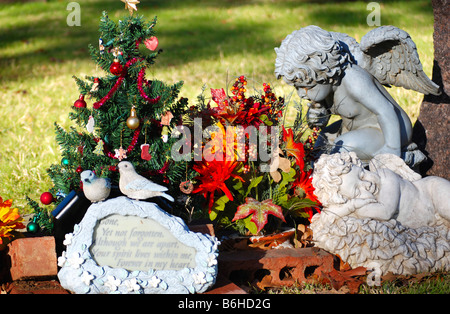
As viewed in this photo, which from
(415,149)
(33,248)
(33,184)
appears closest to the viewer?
(33,248)

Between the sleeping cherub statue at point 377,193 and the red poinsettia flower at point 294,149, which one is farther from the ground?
the red poinsettia flower at point 294,149

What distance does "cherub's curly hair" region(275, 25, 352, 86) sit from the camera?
10.5ft

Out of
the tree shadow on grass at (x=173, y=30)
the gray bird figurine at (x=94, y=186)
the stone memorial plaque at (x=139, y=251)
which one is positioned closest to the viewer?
the stone memorial plaque at (x=139, y=251)

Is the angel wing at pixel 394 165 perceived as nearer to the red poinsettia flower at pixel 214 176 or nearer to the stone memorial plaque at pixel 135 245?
the red poinsettia flower at pixel 214 176

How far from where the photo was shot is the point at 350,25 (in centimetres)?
944

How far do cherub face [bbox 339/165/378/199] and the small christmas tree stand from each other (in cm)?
88

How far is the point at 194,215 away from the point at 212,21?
718 centimetres

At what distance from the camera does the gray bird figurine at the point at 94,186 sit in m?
2.66

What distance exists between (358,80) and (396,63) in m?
0.39

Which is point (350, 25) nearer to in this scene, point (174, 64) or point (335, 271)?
point (174, 64)

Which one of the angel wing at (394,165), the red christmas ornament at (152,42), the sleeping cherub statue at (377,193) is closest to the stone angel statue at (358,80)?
the angel wing at (394,165)

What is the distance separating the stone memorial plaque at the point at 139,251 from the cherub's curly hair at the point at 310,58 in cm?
118

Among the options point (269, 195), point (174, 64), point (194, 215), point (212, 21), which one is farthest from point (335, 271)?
point (212, 21)

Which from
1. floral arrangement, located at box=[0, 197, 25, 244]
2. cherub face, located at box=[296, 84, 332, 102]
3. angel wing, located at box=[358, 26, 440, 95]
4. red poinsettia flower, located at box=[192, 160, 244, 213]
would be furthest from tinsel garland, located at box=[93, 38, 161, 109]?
angel wing, located at box=[358, 26, 440, 95]
